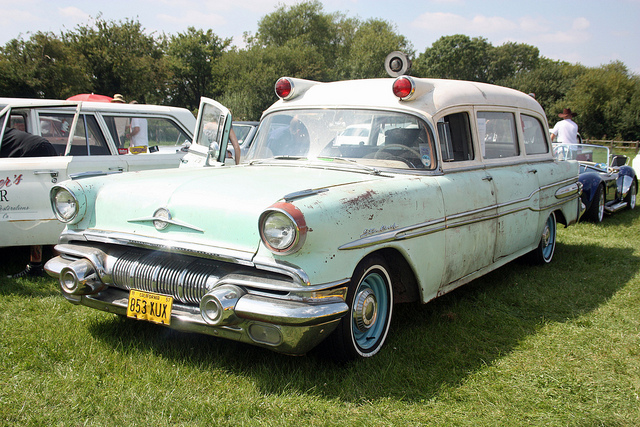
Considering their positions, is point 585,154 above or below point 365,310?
above

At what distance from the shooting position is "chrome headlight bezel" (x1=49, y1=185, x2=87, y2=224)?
340 cm

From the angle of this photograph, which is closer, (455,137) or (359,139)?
(359,139)

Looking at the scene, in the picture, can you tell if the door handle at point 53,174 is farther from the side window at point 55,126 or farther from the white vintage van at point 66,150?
the side window at point 55,126

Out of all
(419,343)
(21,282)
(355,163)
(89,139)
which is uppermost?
(89,139)

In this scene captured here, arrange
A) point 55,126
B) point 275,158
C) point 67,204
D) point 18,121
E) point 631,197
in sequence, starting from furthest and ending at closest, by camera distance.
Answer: point 631,197, point 55,126, point 18,121, point 275,158, point 67,204

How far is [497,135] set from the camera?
4805mm

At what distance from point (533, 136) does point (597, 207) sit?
3876 mm

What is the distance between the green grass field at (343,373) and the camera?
267 centimetres

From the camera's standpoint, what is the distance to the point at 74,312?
4.00 metres

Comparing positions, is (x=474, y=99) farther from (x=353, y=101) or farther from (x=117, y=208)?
(x=117, y=208)

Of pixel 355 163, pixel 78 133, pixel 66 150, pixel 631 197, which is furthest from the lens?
pixel 631 197

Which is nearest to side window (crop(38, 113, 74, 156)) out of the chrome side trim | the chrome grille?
the chrome grille

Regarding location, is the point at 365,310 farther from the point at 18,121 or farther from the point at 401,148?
the point at 18,121

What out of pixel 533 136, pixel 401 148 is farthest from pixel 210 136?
pixel 533 136
